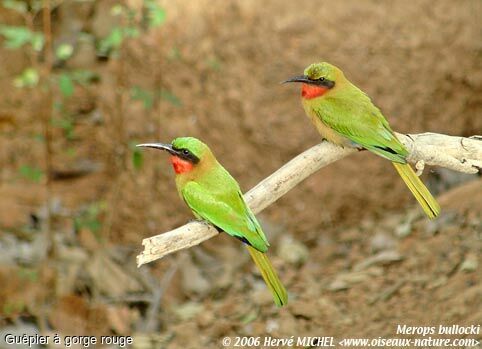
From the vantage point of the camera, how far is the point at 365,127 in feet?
8.80

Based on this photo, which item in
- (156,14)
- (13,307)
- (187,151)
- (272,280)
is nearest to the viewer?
(272,280)

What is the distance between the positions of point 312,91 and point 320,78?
7 cm

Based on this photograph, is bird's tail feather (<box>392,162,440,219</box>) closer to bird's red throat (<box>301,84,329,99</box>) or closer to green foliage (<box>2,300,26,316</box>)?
bird's red throat (<box>301,84,329,99</box>)

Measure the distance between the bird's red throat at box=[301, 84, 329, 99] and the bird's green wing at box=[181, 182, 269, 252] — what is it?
60cm

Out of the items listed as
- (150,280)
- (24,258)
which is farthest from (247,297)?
(24,258)

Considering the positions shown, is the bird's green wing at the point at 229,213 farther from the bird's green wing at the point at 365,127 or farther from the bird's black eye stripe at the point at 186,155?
the bird's green wing at the point at 365,127

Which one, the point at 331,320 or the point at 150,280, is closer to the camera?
the point at 331,320

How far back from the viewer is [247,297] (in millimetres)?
4543

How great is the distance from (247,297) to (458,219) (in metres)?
1.17

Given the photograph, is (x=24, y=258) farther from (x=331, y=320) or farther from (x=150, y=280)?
(x=331, y=320)

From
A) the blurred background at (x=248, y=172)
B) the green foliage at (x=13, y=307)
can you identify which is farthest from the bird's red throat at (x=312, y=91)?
the green foliage at (x=13, y=307)

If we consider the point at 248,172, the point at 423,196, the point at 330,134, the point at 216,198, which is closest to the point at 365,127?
the point at 330,134

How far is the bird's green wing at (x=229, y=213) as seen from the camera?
222 centimetres

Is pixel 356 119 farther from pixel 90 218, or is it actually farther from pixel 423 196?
pixel 90 218
